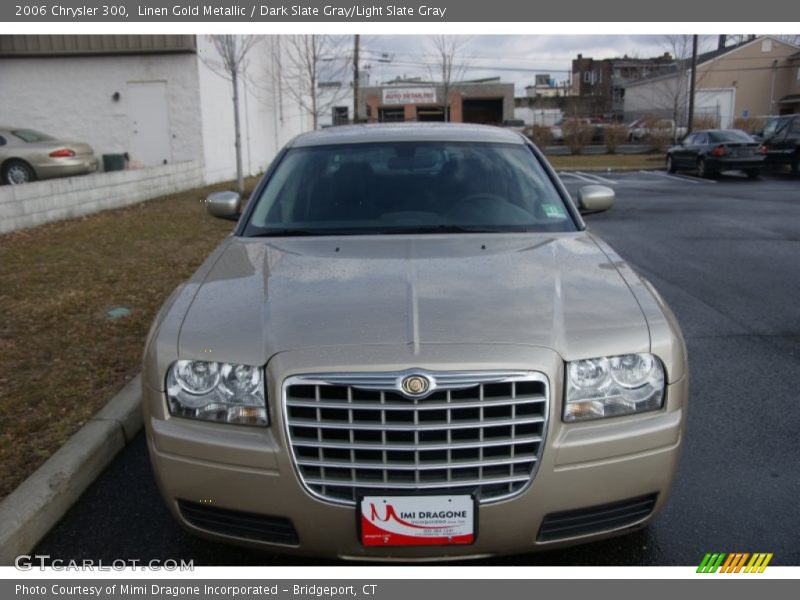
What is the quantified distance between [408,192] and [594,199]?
4.15 ft

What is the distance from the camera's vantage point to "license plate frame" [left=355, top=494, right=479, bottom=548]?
7.34 feet

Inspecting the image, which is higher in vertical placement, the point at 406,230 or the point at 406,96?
the point at 406,96

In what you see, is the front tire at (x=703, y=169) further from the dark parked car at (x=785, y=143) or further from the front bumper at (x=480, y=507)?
the front bumper at (x=480, y=507)

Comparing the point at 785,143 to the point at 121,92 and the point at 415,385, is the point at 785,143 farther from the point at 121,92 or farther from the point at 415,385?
the point at 415,385

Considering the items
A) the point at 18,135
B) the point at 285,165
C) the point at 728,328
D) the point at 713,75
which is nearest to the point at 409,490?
the point at 285,165

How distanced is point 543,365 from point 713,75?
5928 cm

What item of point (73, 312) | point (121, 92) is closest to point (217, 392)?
point (73, 312)

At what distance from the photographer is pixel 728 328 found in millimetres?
5633

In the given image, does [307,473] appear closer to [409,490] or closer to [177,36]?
[409,490]

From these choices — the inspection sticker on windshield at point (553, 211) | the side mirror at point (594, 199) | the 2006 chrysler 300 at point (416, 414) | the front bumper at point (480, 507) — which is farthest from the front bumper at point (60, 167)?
the front bumper at point (480, 507)

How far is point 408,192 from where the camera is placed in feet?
12.6

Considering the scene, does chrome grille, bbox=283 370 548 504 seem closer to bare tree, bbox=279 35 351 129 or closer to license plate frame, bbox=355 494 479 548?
license plate frame, bbox=355 494 479 548

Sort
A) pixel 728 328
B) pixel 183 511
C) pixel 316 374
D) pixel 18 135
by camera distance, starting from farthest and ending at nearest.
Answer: pixel 18 135 < pixel 728 328 < pixel 183 511 < pixel 316 374

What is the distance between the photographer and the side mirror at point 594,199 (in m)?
4.36
